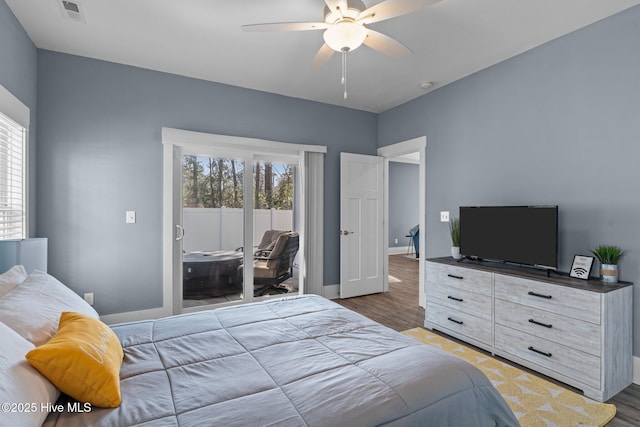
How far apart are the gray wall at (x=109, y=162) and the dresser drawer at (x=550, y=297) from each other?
10.9ft

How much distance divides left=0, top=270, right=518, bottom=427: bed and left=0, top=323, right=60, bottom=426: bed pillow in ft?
0.27

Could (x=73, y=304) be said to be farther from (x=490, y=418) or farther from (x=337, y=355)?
(x=490, y=418)

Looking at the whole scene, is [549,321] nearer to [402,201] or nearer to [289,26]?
[289,26]

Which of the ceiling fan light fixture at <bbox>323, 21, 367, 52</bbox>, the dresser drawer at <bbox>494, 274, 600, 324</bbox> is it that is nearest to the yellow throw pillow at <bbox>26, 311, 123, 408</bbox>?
the ceiling fan light fixture at <bbox>323, 21, 367, 52</bbox>

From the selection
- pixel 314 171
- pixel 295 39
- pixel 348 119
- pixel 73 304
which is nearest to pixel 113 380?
pixel 73 304

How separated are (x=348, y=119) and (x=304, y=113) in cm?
71

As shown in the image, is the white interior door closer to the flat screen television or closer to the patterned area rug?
the flat screen television

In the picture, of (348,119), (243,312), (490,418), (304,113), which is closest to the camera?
(490,418)

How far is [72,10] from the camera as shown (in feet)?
8.06

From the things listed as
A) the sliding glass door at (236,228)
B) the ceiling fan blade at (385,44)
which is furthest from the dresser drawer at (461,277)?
the ceiling fan blade at (385,44)

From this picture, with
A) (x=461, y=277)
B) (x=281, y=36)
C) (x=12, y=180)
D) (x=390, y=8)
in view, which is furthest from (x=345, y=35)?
(x=12, y=180)

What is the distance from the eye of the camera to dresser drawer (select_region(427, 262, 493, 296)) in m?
2.85

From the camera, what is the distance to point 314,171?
4.42 meters

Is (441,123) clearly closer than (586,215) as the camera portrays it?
No
